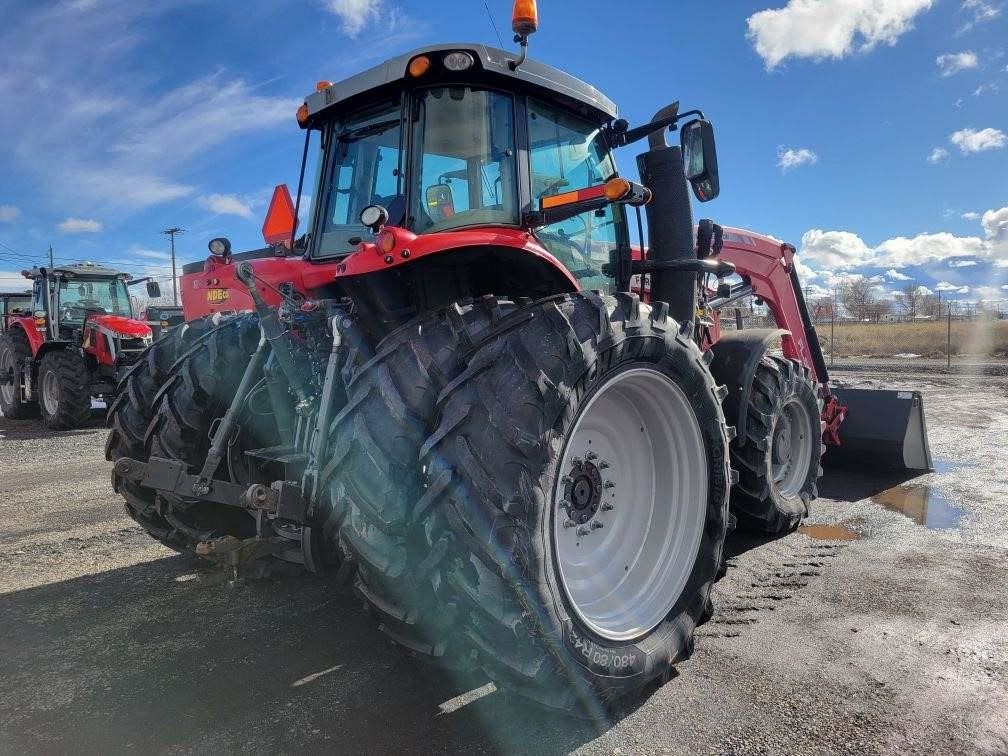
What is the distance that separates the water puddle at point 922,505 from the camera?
5000 mm

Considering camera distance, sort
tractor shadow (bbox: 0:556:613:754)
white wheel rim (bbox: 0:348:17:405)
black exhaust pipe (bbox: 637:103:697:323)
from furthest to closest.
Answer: white wheel rim (bbox: 0:348:17:405)
black exhaust pipe (bbox: 637:103:697:323)
tractor shadow (bbox: 0:556:613:754)

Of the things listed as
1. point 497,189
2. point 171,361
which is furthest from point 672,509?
point 171,361

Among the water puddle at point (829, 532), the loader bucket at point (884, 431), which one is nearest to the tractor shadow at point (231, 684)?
the water puddle at point (829, 532)

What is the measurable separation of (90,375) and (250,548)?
9.73 meters

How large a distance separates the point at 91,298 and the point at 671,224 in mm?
12257

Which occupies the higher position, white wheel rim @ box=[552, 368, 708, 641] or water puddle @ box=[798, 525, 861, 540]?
white wheel rim @ box=[552, 368, 708, 641]

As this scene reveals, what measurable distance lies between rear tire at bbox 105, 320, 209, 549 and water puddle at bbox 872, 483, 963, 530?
5.02m

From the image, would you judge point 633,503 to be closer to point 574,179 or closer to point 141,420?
point 574,179

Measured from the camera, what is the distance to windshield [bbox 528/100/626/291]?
335 centimetres

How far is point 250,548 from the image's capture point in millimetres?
3135

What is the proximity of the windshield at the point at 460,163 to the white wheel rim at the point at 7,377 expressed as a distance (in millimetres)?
12291

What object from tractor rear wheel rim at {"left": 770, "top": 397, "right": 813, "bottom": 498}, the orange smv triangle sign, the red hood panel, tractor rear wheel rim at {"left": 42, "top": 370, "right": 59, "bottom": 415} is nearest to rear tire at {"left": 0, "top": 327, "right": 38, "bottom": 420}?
tractor rear wheel rim at {"left": 42, "top": 370, "right": 59, "bottom": 415}

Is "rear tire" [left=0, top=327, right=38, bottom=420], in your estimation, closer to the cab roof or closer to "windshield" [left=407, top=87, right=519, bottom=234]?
the cab roof

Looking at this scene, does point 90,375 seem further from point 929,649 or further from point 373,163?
point 929,649
